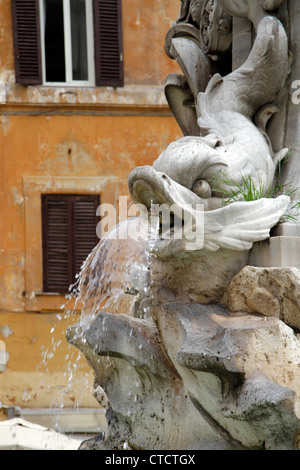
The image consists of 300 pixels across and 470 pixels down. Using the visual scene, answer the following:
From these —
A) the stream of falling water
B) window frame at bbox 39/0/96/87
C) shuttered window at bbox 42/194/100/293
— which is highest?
window frame at bbox 39/0/96/87

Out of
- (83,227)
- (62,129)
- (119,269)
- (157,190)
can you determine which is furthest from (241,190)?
(62,129)

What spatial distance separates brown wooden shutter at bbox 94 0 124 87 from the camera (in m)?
17.1

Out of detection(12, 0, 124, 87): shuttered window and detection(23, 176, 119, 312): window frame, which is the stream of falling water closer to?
detection(23, 176, 119, 312): window frame

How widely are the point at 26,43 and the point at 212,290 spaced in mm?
12411

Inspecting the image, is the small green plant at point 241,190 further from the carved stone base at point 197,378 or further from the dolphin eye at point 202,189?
the carved stone base at point 197,378

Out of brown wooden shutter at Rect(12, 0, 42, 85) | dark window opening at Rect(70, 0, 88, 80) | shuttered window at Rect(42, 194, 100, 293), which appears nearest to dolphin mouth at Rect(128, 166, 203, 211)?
shuttered window at Rect(42, 194, 100, 293)

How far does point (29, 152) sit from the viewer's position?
17281mm

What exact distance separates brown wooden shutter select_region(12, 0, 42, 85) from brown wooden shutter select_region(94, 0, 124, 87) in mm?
806

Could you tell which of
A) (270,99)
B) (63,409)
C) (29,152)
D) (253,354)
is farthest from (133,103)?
(253,354)

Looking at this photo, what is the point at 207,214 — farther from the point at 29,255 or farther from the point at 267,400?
the point at 29,255

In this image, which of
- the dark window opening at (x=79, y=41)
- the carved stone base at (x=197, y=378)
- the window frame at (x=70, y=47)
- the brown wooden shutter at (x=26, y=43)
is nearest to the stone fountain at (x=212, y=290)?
the carved stone base at (x=197, y=378)

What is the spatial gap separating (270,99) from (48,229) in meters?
11.7

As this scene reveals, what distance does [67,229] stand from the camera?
1706 centimetres

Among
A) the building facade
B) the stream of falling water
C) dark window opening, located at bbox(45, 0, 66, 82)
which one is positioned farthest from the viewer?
dark window opening, located at bbox(45, 0, 66, 82)
